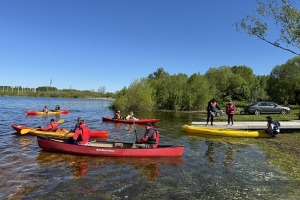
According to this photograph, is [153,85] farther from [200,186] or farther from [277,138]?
[200,186]

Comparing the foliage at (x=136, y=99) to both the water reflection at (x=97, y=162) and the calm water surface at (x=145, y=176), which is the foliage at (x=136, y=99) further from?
the water reflection at (x=97, y=162)

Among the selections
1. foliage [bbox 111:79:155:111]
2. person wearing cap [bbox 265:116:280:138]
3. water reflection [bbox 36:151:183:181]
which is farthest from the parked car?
water reflection [bbox 36:151:183:181]

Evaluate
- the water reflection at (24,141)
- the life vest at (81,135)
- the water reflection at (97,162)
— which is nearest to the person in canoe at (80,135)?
the life vest at (81,135)

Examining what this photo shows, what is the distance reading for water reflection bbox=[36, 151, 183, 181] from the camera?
1286 cm

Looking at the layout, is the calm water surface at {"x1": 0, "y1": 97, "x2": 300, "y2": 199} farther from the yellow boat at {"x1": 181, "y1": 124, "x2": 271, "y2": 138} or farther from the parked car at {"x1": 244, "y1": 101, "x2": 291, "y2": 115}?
the parked car at {"x1": 244, "y1": 101, "x2": 291, "y2": 115}

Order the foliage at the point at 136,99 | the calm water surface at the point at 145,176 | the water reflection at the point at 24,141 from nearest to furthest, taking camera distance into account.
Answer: the calm water surface at the point at 145,176, the water reflection at the point at 24,141, the foliage at the point at 136,99

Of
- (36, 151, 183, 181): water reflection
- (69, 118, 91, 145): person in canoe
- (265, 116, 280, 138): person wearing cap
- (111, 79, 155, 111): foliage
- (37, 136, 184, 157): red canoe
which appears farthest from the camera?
(111, 79, 155, 111): foliage

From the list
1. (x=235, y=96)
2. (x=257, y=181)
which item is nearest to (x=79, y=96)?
(x=235, y=96)

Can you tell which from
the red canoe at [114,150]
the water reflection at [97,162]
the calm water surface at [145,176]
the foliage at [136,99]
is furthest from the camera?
the foliage at [136,99]

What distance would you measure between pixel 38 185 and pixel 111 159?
15.2 feet

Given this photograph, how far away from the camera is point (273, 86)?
68.1 metres

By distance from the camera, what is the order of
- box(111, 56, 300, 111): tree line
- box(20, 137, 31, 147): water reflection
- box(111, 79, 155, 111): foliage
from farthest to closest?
box(111, 56, 300, 111): tree line → box(111, 79, 155, 111): foliage → box(20, 137, 31, 147): water reflection

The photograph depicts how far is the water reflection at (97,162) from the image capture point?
1286 centimetres

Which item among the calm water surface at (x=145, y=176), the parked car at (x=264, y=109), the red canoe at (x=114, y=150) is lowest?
the calm water surface at (x=145, y=176)
